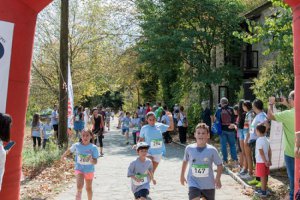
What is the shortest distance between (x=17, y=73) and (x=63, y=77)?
8.22 m

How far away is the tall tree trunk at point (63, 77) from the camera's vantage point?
14164 millimetres

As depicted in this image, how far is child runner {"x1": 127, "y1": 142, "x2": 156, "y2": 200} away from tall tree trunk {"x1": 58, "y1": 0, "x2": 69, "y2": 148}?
770cm

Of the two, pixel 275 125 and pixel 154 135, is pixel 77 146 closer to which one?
pixel 154 135

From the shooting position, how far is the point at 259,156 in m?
8.29

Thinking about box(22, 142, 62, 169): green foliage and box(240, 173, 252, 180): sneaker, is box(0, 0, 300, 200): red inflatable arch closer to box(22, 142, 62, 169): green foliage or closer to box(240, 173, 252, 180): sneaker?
box(240, 173, 252, 180): sneaker


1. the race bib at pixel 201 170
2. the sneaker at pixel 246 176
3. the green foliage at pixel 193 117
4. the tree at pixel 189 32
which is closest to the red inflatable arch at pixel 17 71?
the race bib at pixel 201 170

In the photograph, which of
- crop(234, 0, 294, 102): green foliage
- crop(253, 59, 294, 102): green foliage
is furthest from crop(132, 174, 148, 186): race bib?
crop(253, 59, 294, 102): green foliage

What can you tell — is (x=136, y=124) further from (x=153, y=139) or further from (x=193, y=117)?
(x=153, y=139)

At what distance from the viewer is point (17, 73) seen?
19.8ft

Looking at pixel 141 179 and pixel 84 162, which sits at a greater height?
pixel 84 162

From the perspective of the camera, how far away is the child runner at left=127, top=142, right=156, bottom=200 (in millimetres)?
6949

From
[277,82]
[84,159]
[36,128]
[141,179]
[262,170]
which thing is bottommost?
[141,179]

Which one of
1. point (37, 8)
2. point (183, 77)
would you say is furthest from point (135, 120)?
point (37, 8)

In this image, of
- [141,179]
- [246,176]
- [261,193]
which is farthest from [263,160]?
[141,179]
